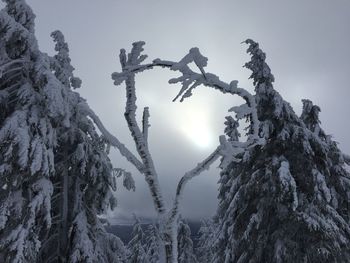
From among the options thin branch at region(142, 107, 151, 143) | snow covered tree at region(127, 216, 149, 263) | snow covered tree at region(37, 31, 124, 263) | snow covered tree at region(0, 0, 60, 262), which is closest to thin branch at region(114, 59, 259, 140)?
thin branch at region(142, 107, 151, 143)

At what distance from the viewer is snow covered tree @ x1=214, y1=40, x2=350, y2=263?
14867 mm

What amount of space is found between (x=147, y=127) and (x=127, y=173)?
7.62m

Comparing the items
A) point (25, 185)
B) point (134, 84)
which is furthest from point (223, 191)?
point (134, 84)

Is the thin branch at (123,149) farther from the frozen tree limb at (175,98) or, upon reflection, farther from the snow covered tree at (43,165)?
the snow covered tree at (43,165)

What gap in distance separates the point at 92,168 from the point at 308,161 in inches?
332

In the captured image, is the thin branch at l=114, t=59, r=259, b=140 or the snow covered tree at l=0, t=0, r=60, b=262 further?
the snow covered tree at l=0, t=0, r=60, b=262

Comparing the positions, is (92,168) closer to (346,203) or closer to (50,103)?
(50,103)

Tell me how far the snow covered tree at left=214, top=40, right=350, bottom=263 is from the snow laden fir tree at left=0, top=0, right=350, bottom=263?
0.04 m

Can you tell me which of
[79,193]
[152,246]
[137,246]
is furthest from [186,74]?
[152,246]

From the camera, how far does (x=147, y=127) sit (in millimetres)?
6277

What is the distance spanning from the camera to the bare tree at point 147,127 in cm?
584

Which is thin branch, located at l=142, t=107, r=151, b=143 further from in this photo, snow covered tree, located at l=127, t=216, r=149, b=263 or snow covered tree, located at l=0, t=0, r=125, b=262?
snow covered tree, located at l=127, t=216, r=149, b=263

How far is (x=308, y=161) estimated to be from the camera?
16.2 meters

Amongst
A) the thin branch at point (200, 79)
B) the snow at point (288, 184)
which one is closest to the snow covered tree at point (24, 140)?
the thin branch at point (200, 79)
